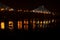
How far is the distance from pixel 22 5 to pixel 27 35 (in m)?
5.13

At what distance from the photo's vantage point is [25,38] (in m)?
15.2

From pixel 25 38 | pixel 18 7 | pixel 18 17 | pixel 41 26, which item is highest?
pixel 18 7

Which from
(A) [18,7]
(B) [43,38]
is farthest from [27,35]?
(A) [18,7]

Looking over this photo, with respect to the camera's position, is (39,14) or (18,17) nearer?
(18,17)

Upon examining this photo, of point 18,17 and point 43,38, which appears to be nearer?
point 43,38

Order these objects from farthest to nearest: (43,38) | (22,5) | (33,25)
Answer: (22,5), (33,25), (43,38)

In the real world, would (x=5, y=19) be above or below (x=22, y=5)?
below

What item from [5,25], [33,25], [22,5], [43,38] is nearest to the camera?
[43,38]

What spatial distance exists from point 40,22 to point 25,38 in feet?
13.1

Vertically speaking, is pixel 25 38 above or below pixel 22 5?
below

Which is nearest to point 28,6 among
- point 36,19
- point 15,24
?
point 36,19

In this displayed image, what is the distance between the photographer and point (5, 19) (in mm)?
15977

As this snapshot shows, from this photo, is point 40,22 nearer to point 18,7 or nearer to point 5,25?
point 18,7

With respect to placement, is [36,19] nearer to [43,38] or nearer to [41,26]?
[41,26]
